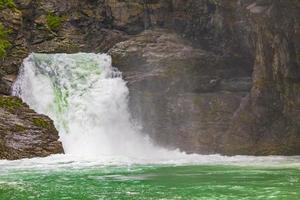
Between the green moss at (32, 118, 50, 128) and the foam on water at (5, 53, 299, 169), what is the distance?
162cm

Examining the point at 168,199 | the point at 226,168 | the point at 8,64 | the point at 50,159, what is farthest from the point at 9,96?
the point at 168,199

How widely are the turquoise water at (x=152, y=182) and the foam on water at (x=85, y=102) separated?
11.0 m

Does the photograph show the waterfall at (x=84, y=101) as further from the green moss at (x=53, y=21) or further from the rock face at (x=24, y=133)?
the green moss at (x=53, y=21)

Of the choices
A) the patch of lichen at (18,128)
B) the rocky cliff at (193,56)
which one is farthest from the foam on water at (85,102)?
the patch of lichen at (18,128)

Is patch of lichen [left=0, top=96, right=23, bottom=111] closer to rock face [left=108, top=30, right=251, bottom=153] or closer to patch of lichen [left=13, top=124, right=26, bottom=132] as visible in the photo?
patch of lichen [left=13, top=124, right=26, bottom=132]

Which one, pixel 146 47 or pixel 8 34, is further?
pixel 8 34

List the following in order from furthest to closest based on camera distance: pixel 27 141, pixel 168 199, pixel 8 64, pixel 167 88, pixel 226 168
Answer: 1. pixel 8 64
2. pixel 167 88
3. pixel 27 141
4. pixel 226 168
5. pixel 168 199

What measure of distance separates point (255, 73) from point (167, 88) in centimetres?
697

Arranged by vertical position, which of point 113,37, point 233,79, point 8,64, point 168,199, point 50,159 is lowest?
point 168,199

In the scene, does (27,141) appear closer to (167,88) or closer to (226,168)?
(167,88)

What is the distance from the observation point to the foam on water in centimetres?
3716

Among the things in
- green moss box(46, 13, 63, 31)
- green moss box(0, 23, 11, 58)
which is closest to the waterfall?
green moss box(0, 23, 11, 58)

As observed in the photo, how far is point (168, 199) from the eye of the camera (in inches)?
588

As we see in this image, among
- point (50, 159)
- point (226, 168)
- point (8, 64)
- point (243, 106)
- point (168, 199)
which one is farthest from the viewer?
point (8, 64)
